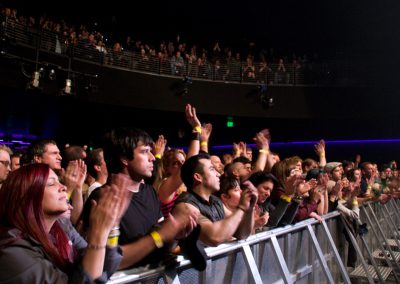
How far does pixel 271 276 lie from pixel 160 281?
110 cm

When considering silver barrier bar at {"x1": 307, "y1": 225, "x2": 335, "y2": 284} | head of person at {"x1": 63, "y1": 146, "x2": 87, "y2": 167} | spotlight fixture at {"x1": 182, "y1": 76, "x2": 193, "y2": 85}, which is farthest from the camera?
spotlight fixture at {"x1": 182, "y1": 76, "x2": 193, "y2": 85}

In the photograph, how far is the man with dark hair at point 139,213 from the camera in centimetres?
163

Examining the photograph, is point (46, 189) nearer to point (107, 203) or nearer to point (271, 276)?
point (107, 203)

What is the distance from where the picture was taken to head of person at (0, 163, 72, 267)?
1315 mm

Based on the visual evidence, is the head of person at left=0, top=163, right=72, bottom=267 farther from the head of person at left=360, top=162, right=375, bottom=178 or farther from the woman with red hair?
the head of person at left=360, top=162, right=375, bottom=178

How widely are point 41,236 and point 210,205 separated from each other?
4.06 feet

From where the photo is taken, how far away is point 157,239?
164cm

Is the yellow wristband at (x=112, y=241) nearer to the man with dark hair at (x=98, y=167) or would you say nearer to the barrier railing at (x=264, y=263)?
the barrier railing at (x=264, y=263)

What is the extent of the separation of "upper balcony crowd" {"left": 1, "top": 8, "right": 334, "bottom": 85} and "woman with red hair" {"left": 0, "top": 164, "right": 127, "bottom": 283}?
7933mm

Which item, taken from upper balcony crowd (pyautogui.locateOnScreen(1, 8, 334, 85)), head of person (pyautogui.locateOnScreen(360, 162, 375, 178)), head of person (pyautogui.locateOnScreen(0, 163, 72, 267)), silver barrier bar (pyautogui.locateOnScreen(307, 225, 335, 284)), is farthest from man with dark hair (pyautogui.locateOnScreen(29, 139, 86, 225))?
upper balcony crowd (pyautogui.locateOnScreen(1, 8, 334, 85))

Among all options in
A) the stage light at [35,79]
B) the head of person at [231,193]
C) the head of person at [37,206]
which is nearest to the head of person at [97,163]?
the head of person at [231,193]

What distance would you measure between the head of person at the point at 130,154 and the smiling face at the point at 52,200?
1.75ft

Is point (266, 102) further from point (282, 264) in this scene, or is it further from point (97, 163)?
point (282, 264)

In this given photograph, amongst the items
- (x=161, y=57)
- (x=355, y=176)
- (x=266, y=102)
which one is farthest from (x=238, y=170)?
(x=266, y=102)
